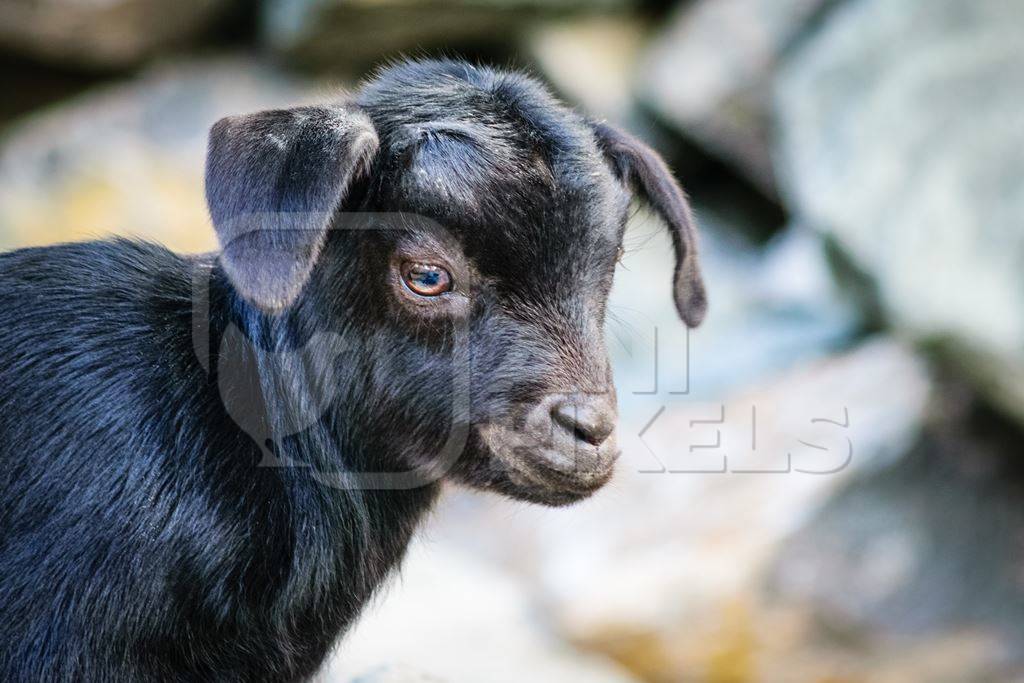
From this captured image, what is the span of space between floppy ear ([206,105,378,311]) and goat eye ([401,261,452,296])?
257 millimetres

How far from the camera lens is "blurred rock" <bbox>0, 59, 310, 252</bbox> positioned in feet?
27.1

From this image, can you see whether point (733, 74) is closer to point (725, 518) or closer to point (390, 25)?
point (390, 25)

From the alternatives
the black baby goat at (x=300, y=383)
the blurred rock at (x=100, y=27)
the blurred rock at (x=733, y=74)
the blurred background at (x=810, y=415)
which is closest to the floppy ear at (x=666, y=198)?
the black baby goat at (x=300, y=383)

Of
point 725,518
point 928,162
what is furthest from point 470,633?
point 928,162

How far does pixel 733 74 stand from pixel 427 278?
554cm

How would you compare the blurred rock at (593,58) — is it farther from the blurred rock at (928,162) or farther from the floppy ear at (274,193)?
the floppy ear at (274,193)

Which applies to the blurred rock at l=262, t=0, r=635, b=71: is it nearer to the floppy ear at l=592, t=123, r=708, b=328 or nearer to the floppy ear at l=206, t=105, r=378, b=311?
the floppy ear at l=592, t=123, r=708, b=328

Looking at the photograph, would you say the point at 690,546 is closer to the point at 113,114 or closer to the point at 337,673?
the point at 337,673

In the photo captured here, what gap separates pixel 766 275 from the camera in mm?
8023

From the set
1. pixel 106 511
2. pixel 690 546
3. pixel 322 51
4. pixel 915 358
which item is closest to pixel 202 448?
pixel 106 511

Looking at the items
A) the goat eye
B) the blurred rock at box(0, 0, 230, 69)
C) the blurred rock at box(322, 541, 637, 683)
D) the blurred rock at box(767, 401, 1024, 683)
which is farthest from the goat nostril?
the blurred rock at box(0, 0, 230, 69)

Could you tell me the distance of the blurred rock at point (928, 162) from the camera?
5.73 meters

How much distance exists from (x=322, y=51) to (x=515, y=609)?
4.22 meters

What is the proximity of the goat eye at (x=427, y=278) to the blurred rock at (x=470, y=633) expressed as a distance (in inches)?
129
